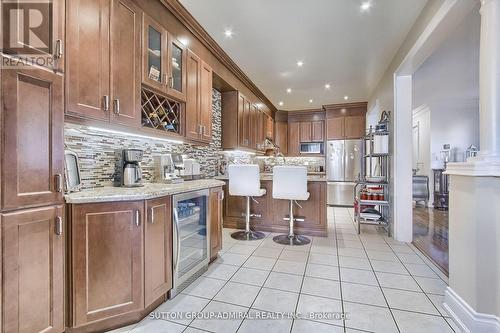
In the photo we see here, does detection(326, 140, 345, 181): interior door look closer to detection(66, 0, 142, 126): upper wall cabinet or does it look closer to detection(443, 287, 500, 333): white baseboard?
detection(443, 287, 500, 333): white baseboard

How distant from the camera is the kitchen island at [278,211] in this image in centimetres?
380

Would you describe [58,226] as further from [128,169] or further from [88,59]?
[88,59]

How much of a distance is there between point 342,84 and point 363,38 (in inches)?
71.9

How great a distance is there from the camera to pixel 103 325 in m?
1.60

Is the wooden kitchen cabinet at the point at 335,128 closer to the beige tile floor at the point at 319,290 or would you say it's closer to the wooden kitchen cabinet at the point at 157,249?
the beige tile floor at the point at 319,290

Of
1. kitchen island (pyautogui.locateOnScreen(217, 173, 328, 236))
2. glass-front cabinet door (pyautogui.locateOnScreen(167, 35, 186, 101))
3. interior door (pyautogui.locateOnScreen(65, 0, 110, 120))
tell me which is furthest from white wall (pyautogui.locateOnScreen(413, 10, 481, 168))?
interior door (pyautogui.locateOnScreen(65, 0, 110, 120))

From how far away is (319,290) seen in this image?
2146 millimetres

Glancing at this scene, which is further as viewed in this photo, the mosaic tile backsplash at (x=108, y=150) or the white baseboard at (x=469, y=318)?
the mosaic tile backsplash at (x=108, y=150)

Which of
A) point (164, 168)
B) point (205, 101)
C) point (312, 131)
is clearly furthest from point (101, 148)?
point (312, 131)

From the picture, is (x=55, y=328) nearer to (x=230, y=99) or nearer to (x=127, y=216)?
(x=127, y=216)

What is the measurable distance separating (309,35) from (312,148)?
4.39 metres

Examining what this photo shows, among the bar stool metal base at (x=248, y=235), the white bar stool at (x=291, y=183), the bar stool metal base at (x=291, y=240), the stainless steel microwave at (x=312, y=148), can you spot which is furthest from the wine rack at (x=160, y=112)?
the stainless steel microwave at (x=312, y=148)

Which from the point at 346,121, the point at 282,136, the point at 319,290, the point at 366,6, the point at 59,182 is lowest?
the point at 319,290

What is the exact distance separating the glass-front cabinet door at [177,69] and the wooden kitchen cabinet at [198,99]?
82 mm
